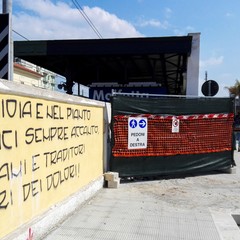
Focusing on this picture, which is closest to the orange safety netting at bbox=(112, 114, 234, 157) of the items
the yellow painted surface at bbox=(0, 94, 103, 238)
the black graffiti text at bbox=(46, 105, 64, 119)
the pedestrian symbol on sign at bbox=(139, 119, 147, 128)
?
the pedestrian symbol on sign at bbox=(139, 119, 147, 128)

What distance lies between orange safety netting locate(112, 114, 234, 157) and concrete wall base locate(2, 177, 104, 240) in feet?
6.32

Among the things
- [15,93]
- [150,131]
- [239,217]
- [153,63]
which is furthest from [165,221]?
[153,63]

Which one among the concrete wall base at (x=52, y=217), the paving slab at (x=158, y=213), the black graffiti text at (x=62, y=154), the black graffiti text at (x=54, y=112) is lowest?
the paving slab at (x=158, y=213)

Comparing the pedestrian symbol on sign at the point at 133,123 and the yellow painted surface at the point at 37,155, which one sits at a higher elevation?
the pedestrian symbol on sign at the point at 133,123

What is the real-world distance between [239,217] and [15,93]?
13.4 feet

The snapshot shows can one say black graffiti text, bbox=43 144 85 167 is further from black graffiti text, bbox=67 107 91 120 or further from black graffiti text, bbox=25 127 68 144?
black graffiti text, bbox=67 107 91 120

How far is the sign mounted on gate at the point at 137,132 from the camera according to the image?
356 inches

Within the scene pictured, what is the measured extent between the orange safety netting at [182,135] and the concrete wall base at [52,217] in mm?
1927

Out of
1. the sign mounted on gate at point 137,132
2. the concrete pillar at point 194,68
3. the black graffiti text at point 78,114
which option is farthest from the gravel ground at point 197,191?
the concrete pillar at point 194,68

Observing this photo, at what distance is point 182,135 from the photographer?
9.86 metres

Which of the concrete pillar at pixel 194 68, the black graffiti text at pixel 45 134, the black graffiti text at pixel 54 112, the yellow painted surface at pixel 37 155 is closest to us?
the yellow painted surface at pixel 37 155

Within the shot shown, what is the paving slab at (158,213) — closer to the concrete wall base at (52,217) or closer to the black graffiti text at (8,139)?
the concrete wall base at (52,217)

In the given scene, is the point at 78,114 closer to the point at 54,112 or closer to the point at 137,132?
the point at 54,112

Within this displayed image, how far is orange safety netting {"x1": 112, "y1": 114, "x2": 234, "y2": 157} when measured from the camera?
29.4 feet
